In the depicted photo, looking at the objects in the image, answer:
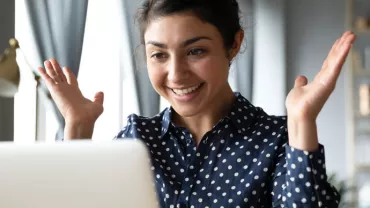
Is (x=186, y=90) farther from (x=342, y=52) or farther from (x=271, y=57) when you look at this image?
(x=271, y=57)

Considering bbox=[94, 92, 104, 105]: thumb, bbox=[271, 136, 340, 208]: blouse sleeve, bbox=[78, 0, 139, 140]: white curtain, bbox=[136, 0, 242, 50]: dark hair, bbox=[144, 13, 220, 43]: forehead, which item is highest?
bbox=[78, 0, 139, 140]: white curtain

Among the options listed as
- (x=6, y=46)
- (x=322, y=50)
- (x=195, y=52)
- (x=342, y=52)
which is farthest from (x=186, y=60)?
(x=322, y=50)

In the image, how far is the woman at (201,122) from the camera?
4.72 feet

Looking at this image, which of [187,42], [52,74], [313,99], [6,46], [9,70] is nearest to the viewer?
[313,99]

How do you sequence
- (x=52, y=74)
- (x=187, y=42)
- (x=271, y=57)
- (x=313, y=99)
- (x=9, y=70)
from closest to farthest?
(x=313, y=99) < (x=187, y=42) < (x=52, y=74) < (x=9, y=70) < (x=271, y=57)

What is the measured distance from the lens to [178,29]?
1.46 m

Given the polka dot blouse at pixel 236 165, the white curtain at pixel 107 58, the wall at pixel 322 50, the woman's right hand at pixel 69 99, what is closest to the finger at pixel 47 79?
the woman's right hand at pixel 69 99

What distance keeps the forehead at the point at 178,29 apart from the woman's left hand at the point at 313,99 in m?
0.29

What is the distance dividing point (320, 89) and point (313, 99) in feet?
0.08

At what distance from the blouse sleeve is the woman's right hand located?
1.56 ft

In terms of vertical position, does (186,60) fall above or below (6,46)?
below

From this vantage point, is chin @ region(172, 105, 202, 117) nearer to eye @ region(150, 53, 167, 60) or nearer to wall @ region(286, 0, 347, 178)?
eye @ region(150, 53, 167, 60)

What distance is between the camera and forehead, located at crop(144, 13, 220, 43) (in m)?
1.46

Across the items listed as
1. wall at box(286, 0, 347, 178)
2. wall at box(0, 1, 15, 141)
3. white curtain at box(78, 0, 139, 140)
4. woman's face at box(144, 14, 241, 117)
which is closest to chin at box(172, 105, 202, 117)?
woman's face at box(144, 14, 241, 117)
